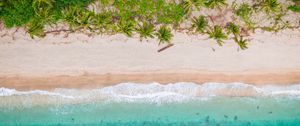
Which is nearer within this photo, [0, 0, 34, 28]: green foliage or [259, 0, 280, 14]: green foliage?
[0, 0, 34, 28]: green foliage

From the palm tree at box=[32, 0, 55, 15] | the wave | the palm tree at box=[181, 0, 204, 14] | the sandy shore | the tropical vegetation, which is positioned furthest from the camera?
the wave

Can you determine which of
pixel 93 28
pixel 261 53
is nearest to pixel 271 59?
pixel 261 53

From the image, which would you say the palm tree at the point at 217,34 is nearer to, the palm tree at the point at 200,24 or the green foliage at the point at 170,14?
the palm tree at the point at 200,24

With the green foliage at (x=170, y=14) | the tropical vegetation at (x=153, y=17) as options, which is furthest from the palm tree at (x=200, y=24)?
the green foliage at (x=170, y=14)

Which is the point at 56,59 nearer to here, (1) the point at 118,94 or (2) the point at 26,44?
(2) the point at 26,44

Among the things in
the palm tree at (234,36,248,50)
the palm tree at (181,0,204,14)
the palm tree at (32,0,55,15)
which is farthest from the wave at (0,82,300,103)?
the palm tree at (32,0,55,15)

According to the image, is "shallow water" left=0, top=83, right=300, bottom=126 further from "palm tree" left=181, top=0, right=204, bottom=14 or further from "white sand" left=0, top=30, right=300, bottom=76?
"palm tree" left=181, top=0, right=204, bottom=14
